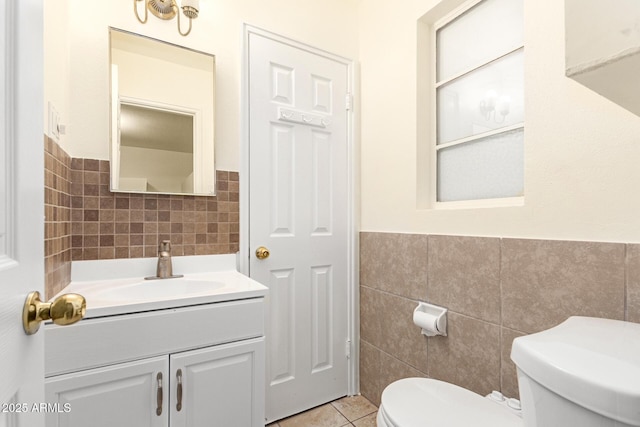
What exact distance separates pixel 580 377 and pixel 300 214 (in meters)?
1.37

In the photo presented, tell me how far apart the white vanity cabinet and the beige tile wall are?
0.77 m

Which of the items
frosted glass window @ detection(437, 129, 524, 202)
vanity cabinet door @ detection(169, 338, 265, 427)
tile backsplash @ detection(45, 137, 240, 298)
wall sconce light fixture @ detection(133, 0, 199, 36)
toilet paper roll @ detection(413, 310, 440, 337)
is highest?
wall sconce light fixture @ detection(133, 0, 199, 36)

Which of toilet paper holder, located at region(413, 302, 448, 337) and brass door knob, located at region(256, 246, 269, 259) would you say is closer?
toilet paper holder, located at region(413, 302, 448, 337)

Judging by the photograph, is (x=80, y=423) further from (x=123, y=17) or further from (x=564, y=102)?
(x=564, y=102)

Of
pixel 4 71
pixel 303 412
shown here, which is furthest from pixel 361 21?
pixel 303 412

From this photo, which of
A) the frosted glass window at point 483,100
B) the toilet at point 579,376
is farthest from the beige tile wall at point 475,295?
the frosted glass window at point 483,100

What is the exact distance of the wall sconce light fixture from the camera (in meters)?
1.42

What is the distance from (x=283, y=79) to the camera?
1707 millimetres

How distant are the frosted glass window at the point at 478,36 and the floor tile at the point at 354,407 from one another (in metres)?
1.84

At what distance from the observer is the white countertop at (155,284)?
3.42ft

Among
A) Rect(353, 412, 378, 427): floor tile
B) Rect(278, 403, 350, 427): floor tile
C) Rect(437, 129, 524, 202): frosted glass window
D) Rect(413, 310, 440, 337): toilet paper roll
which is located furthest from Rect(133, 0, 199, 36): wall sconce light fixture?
Rect(353, 412, 378, 427): floor tile

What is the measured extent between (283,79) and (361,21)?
2.33ft

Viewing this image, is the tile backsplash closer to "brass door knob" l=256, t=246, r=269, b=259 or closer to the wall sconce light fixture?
"brass door knob" l=256, t=246, r=269, b=259

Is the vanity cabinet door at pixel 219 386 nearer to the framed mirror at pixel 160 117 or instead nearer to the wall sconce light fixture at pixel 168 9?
the framed mirror at pixel 160 117
